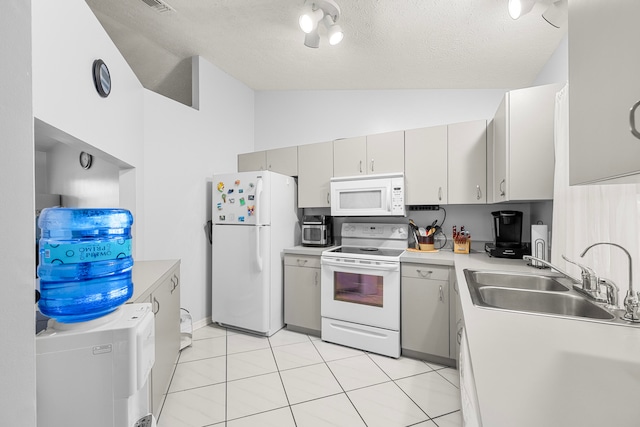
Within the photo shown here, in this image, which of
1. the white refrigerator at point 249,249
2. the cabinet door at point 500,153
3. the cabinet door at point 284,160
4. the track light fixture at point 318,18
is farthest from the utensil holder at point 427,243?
the track light fixture at point 318,18

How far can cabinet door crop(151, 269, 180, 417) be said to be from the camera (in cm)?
156

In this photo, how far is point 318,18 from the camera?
1994mm

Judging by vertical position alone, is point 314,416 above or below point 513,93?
below

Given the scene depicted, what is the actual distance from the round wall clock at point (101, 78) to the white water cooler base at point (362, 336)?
→ 7.84 feet

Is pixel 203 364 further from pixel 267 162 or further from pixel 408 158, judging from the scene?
pixel 408 158

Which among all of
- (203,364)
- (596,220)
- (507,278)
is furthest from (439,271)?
(203,364)

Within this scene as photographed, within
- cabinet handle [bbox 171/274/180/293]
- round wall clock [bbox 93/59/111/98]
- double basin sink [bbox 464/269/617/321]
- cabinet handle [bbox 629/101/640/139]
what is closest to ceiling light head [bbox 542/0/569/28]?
double basin sink [bbox 464/269/617/321]

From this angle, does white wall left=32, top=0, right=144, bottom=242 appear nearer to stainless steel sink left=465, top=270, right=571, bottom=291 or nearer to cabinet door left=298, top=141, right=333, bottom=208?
cabinet door left=298, top=141, right=333, bottom=208

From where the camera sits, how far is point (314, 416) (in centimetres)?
168

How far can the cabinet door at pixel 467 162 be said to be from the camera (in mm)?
2404

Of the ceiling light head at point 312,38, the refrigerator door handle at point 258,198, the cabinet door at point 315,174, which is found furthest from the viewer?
the cabinet door at point 315,174

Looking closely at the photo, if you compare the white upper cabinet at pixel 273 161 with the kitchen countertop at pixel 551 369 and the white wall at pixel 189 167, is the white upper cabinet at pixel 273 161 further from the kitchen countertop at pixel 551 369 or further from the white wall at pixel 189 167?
the kitchen countertop at pixel 551 369

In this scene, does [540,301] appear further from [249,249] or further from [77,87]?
[77,87]

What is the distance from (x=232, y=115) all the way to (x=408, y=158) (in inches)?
84.2
